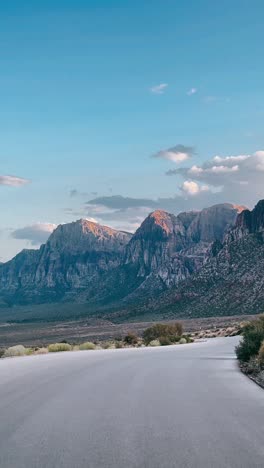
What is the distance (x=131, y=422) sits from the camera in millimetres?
9914

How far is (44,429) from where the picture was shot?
9391 millimetres

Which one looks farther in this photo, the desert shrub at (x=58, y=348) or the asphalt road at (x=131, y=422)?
the desert shrub at (x=58, y=348)

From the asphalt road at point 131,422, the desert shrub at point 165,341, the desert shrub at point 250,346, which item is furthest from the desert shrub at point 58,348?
the asphalt road at point 131,422

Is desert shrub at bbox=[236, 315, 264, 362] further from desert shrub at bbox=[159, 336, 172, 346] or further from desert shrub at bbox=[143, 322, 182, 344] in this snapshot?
desert shrub at bbox=[143, 322, 182, 344]

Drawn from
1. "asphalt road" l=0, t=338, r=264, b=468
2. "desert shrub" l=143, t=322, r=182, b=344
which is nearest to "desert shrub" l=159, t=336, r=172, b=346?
"desert shrub" l=143, t=322, r=182, b=344

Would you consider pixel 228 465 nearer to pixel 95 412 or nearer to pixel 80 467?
pixel 80 467

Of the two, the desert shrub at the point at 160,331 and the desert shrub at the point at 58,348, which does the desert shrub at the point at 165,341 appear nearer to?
the desert shrub at the point at 160,331

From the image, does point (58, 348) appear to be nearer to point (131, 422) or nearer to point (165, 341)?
point (165, 341)

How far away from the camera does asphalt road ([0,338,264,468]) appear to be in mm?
7457

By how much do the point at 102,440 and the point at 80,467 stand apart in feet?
5.01

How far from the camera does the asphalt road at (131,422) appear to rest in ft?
24.5

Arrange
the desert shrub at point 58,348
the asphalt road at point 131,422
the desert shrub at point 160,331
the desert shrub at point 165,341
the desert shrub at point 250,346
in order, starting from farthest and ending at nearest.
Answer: the desert shrub at point 160,331 → the desert shrub at point 165,341 → the desert shrub at point 58,348 → the desert shrub at point 250,346 → the asphalt road at point 131,422

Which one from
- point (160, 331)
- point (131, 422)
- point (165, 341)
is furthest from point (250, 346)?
point (160, 331)

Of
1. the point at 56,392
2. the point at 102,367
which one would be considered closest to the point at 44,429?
the point at 56,392
